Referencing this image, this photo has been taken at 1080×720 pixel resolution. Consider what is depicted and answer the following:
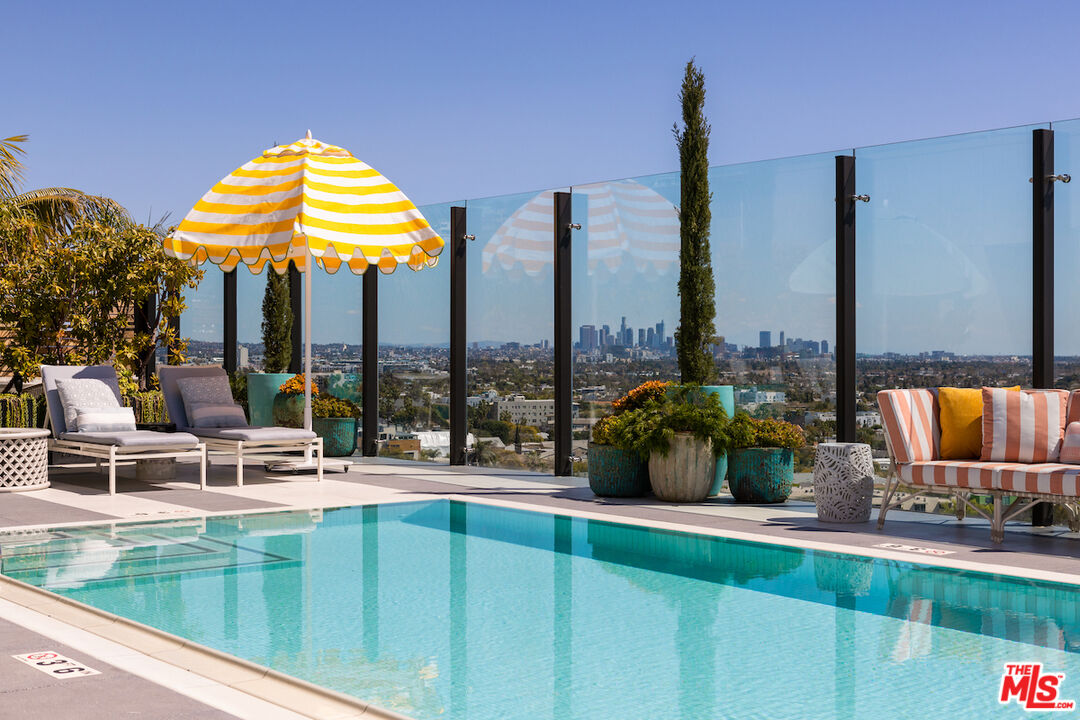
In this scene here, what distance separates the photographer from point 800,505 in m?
9.78

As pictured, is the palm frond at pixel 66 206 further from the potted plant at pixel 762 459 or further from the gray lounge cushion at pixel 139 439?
the potted plant at pixel 762 459

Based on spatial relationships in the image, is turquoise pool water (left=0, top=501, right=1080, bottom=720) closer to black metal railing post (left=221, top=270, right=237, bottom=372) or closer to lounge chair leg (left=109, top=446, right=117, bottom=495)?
lounge chair leg (left=109, top=446, right=117, bottom=495)

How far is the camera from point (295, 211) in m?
11.2

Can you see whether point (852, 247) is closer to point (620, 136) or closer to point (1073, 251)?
point (1073, 251)

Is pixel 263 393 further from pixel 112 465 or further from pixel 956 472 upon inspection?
pixel 956 472

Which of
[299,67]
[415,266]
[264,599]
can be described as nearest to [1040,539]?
[264,599]

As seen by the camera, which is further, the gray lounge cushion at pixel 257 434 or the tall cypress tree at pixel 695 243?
the gray lounge cushion at pixel 257 434

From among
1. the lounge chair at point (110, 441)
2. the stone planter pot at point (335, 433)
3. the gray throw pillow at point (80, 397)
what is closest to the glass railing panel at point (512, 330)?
the stone planter pot at point (335, 433)

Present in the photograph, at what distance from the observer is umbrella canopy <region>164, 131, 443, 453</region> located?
1145 cm

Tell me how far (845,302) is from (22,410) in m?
8.81

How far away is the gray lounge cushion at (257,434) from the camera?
36.0ft

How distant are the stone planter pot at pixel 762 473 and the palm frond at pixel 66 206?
1181cm

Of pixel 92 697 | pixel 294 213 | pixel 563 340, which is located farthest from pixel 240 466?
pixel 92 697

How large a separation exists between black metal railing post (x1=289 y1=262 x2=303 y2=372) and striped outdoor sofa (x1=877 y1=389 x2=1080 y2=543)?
381 inches
